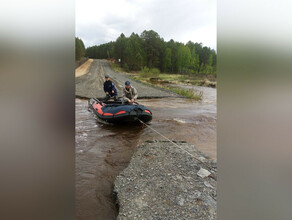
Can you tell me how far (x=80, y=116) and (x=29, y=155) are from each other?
8.65 metres

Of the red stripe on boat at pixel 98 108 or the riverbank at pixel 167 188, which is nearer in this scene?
the riverbank at pixel 167 188

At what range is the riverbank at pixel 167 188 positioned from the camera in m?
2.45

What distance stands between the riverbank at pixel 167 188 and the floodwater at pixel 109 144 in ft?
1.01

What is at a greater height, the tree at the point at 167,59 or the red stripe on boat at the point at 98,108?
the tree at the point at 167,59

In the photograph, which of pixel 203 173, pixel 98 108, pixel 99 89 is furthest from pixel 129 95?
pixel 99 89

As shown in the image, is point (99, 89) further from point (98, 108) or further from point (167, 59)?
point (167, 59)

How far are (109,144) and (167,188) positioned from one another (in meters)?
3.05

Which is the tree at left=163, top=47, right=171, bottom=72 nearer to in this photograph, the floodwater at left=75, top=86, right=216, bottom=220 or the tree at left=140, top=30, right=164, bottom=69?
the tree at left=140, top=30, right=164, bottom=69

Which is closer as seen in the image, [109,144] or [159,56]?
[109,144]

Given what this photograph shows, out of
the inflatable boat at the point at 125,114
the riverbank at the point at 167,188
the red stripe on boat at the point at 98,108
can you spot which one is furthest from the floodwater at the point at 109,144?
the red stripe on boat at the point at 98,108

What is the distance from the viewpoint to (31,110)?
0.41 meters

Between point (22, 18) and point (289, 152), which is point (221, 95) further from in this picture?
point (22, 18)

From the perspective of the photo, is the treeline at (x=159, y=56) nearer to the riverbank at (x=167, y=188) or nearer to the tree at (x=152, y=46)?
the tree at (x=152, y=46)

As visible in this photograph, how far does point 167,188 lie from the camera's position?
289 cm
